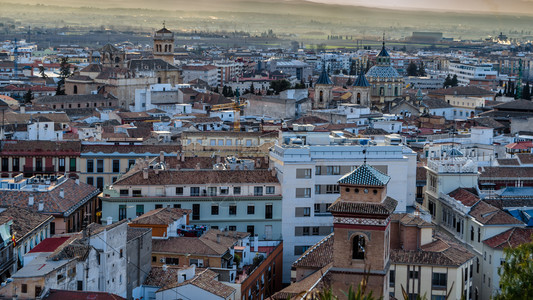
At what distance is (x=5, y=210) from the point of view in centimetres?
3003

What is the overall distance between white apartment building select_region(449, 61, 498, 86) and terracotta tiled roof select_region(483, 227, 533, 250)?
96563mm

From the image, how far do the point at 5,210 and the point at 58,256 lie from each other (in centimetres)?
742

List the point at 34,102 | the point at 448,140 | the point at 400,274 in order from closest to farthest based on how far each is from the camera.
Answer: the point at 400,274
the point at 448,140
the point at 34,102

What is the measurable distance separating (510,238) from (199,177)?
9746mm

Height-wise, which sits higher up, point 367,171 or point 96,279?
point 367,171

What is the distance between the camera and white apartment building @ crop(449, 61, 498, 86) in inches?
5103

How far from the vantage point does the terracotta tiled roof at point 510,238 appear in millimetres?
31844

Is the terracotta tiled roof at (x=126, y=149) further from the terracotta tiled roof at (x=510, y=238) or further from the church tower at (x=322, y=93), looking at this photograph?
the church tower at (x=322, y=93)

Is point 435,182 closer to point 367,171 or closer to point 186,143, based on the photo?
point 186,143

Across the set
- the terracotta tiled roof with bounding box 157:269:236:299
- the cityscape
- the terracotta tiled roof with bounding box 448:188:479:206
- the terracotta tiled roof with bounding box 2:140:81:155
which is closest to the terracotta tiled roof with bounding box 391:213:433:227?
the cityscape

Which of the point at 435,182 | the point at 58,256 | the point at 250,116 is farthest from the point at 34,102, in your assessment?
the point at 58,256

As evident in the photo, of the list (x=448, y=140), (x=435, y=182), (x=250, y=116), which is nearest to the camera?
(x=435, y=182)

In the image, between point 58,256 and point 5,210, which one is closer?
point 58,256

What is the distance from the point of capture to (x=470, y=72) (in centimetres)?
13300
